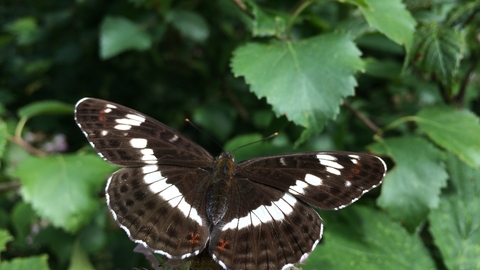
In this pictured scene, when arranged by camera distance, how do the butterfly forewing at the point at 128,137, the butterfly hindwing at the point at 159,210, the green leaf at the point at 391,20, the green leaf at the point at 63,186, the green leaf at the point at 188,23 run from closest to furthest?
the butterfly hindwing at the point at 159,210
the butterfly forewing at the point at 128,137
the green leaf at the point at 391,20
the green leaf at the point at 63,186
the green leaf at the point at 188,23

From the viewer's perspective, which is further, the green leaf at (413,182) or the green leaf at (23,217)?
the green leaf at (23,217)

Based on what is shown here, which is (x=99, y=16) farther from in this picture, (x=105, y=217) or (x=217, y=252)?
(x=217, y=252)

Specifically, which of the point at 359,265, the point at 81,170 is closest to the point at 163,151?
the point at 81,170

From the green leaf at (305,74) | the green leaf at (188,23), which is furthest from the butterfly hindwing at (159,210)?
the green leaf at (188,23)

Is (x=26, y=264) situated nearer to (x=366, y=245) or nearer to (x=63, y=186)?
(x=63, y=186)

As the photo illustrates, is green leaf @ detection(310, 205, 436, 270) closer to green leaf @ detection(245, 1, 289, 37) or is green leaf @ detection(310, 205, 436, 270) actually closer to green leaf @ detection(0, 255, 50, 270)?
green leaf @ detection(245, 1, 289, 37)

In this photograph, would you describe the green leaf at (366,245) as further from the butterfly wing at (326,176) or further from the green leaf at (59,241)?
the green leaf at (59,241)

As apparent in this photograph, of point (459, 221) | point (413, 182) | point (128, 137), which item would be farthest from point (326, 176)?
point (459, 221)
